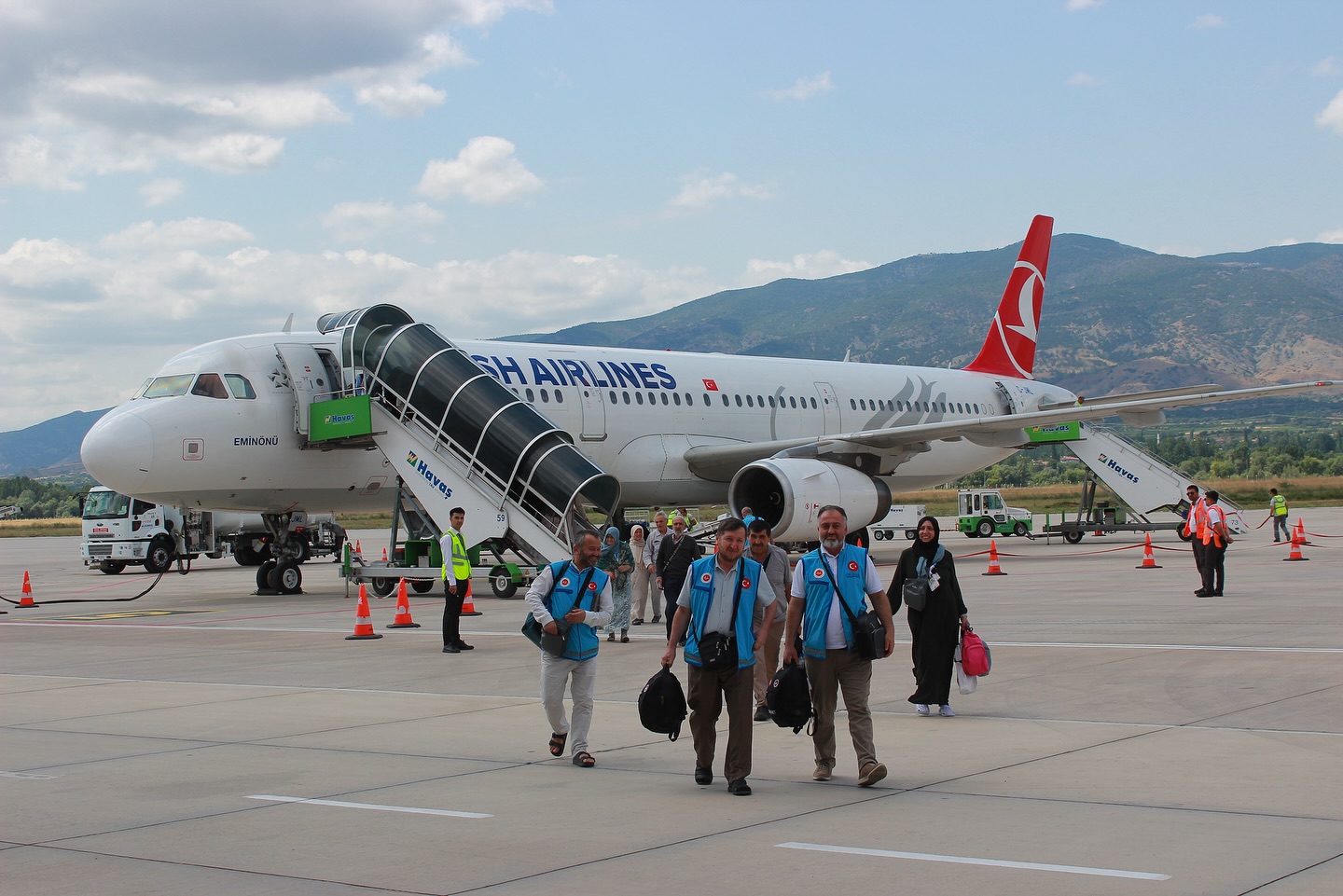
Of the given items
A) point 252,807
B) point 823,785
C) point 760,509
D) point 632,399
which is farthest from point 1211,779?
point 632,399

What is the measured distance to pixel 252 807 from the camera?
700cm

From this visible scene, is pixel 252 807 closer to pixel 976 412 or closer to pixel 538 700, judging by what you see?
pixel 538 700

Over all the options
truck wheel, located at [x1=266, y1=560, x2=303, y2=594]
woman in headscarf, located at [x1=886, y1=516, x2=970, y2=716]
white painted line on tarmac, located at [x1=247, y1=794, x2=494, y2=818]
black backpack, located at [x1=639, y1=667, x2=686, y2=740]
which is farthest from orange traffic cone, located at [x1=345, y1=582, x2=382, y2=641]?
black backpack, located at [x1=639, y1=667, x2=686, y2=740]

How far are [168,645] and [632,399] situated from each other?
445 inches

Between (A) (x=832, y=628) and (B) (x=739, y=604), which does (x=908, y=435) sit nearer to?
(A) (x=832, y=628)

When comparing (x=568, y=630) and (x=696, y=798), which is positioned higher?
(x=568, y=630)

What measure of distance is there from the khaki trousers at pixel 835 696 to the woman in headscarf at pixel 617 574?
669 centimetres

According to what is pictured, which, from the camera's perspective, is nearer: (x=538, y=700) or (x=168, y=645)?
(x=538, y=700)

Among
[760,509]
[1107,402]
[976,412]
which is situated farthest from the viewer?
[976,412]

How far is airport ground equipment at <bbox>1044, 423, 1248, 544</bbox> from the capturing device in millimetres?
35188

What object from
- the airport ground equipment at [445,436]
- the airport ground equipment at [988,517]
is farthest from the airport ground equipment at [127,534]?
the airport ground equipment at [988,517]

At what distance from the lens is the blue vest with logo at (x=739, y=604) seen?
7.60m

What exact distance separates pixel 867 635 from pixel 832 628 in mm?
223

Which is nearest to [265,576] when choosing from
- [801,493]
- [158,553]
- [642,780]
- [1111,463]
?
[801,493]
